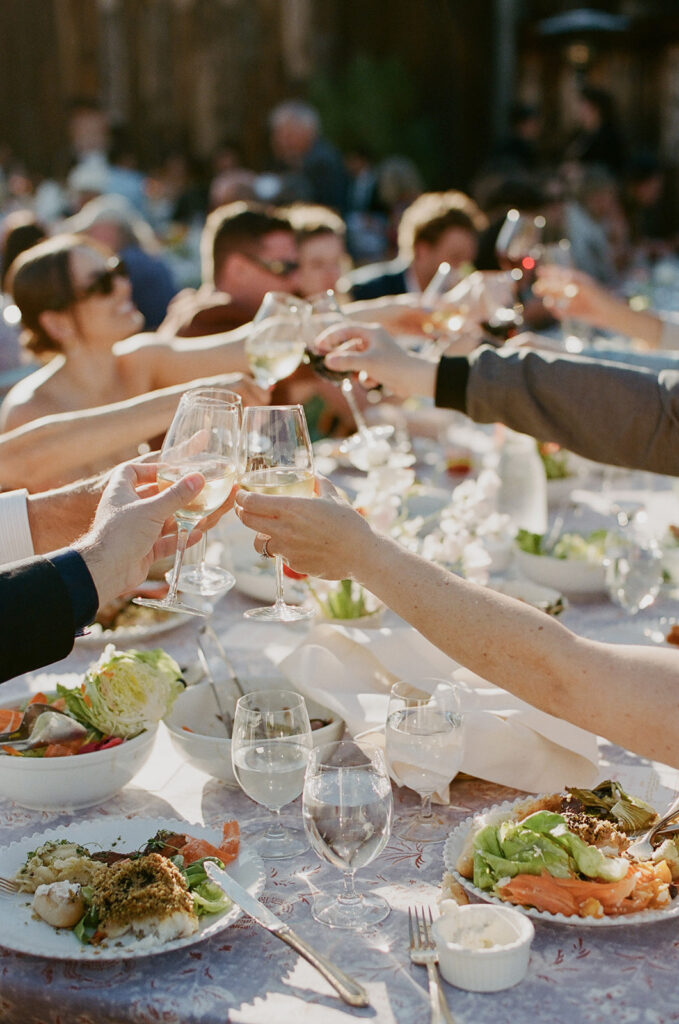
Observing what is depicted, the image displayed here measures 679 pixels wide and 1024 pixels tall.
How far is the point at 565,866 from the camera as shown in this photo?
1207mm

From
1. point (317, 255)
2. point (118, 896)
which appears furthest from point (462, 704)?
point (317, 255)

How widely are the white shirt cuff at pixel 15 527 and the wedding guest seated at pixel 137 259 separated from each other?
3.80 m

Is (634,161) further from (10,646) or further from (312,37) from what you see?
(10,646)

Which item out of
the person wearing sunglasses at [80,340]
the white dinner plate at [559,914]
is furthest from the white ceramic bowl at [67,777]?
the person wearing sunglasses at [80,340]

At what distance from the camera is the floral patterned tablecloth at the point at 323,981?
108cm

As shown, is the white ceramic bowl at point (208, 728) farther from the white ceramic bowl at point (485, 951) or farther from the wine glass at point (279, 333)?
the wine glass at point (279, 333)

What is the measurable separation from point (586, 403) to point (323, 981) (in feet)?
4.15

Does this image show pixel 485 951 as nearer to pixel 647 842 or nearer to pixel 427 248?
pixel 647 842

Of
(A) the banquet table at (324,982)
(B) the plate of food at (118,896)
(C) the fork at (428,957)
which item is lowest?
(A) the banquet table at (324,982)

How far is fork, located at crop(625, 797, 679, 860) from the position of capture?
1266 mm

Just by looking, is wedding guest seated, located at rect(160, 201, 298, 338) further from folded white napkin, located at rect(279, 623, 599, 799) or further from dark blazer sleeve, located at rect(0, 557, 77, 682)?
dark blazer sleeve, located at rect(0, 557, 77, 682)

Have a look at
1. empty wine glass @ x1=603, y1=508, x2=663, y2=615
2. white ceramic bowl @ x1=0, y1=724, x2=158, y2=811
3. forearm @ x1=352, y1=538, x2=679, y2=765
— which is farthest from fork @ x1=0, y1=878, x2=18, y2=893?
empty wine glass @ x1=603, y1=508, x2=663, y2=615

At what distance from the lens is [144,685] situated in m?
1.53

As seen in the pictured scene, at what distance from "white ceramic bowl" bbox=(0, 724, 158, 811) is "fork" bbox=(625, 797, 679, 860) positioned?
0.65 metres
